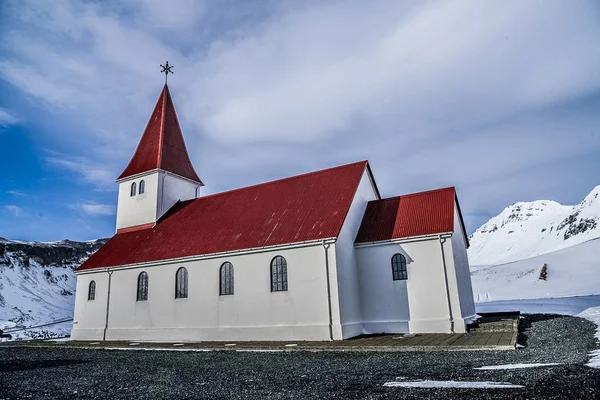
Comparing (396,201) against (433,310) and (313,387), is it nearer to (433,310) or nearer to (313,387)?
(433,310)

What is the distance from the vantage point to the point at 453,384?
5938 millimetres

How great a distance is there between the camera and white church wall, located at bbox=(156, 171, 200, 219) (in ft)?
79.3

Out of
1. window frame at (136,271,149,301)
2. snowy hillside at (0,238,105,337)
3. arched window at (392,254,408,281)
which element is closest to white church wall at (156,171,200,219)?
window frame at (136,271,149,301)

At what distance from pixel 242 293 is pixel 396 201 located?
8.08 meters

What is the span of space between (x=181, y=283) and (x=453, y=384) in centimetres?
1547

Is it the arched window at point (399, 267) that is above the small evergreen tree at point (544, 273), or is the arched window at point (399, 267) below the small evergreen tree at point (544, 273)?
below

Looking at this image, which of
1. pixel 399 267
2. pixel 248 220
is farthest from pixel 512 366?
pixel 248 220

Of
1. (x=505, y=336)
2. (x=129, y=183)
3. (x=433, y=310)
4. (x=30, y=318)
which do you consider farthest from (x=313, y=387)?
(x=30, y=318)

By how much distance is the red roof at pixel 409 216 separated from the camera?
648 inches

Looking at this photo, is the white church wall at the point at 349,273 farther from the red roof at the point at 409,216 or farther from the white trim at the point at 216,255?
the white trim at the point at 216,255

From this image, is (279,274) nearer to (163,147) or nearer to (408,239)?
(408,239)

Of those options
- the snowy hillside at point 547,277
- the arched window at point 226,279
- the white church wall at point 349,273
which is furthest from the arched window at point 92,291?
the snowy hillside at point 547,277

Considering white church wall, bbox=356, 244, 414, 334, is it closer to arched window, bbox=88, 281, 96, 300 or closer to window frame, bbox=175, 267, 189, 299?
window frame, bbox=175, 267, 189, 299

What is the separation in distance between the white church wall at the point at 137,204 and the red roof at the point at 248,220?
0.80m
